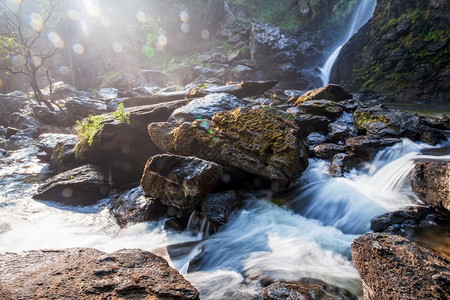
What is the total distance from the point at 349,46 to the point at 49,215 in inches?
1143

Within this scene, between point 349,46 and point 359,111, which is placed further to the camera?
point 349,46

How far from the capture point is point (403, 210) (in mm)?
4059

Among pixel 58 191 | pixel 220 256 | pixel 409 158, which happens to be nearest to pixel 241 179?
pixel 220 256

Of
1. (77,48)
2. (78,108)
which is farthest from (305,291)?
(77,48)

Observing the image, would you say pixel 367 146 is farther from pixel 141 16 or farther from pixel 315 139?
pixel 141 16

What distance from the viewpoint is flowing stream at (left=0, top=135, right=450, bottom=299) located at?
3.46 metres

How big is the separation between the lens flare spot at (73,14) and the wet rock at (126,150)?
34270mm

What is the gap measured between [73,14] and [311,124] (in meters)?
38.3

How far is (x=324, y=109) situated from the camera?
957 cm

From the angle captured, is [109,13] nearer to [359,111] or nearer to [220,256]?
[359,111]

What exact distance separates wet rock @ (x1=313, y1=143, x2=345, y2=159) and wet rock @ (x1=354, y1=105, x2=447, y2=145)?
64.4 inches

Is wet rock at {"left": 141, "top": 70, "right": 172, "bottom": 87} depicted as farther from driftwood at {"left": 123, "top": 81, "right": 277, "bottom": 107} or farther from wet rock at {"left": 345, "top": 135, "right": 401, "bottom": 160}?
wet rock at {"left": 345, "top": 135, "right": 401, "bottom": 160}

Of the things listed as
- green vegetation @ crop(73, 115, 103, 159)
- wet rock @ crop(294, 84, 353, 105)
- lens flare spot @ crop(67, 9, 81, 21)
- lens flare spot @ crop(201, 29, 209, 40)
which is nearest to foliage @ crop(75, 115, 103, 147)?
green vegetation @ crop(73, 115, 103, 159)

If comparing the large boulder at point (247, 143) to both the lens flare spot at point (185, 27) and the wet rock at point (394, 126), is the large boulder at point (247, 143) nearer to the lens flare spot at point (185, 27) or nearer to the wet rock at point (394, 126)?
the wet rock at point (394, 126)
